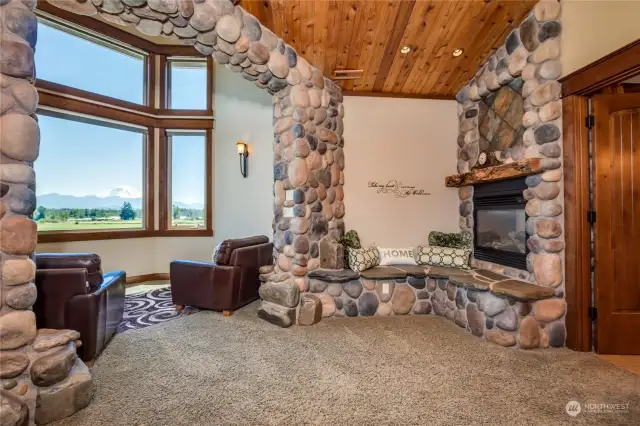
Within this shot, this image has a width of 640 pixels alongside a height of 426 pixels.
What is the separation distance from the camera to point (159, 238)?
521 centimetres

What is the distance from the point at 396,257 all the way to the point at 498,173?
150 cm

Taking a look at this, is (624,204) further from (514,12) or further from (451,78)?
(451,78)

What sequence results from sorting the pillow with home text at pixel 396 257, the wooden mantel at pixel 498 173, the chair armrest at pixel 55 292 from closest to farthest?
1. the chair armrest at pixel 55 292
2. the wooden mantel at pixel 498 173
3. the pillow with home text at pixel 396 257

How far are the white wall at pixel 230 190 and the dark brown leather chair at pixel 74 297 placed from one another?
265 centimetres

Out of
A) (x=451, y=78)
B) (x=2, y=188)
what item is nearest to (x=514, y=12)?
(x=451, y=78)

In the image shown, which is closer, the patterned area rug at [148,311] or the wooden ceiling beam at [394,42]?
the wooden ceiling beam at [394,42]

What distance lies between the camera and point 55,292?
2139 millimetres

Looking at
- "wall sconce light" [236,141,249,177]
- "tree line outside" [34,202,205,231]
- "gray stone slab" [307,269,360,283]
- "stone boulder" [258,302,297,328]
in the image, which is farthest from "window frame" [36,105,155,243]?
"gray stone slab" [307,269,360,283]

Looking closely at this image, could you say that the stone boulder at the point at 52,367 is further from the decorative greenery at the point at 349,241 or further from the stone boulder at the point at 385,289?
the stone boulder at the point at 385,289

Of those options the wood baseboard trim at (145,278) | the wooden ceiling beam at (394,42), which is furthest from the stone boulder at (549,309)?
the wood baseboard trim at (145,278)

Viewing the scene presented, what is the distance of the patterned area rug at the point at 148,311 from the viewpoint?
10.5 ft

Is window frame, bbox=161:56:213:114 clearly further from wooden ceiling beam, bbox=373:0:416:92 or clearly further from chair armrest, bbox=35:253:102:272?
chair armrest, bbox=35:253:102:272

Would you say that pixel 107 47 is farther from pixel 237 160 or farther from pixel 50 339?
pixel 50 339

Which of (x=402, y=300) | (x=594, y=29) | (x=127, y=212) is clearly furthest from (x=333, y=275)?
(x=127, y=212)
